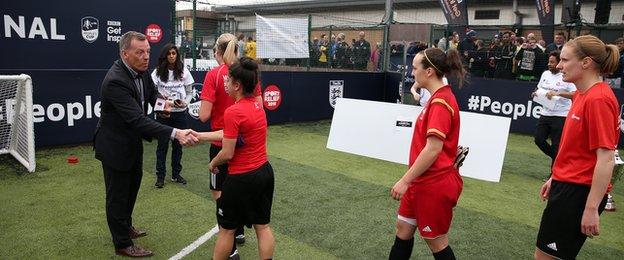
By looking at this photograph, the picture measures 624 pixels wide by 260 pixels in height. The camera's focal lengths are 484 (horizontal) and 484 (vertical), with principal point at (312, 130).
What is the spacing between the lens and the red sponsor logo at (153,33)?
10.1 metres

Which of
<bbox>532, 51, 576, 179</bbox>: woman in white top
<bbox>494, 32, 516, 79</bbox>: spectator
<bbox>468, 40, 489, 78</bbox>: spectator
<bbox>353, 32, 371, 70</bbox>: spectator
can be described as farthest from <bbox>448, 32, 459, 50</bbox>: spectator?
<bbox>532, 51, 576, 179</bbox>: woman in white top

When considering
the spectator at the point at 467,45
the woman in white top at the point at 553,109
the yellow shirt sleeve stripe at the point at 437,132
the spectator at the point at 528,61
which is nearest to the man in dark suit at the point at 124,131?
the yellow shirt sleeve stripe at the point at 437,132

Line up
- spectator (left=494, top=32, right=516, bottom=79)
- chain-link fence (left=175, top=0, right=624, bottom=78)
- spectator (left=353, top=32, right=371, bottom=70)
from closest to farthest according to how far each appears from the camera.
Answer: chain-link fence (left=175, top=0, right=624, bottom=78), spectator (left=494, top=32, right=516, bottom=79), spectator (left=353, top=32, right=371, bottom=70)

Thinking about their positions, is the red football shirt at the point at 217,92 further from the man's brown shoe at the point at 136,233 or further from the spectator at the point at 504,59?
the spectator at the point at 504,59

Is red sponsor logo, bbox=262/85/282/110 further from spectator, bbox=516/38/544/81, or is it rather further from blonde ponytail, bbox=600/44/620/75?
blonde ponytail, bbox=600/44/620/75

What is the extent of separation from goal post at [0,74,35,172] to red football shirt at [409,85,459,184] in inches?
226

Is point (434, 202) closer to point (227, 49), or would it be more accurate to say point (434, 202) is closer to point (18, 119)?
point (227, 49)

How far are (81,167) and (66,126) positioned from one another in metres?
1.50

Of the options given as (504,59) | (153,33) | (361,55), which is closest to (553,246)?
(153,33)

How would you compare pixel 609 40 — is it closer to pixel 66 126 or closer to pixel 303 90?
pixel 303 90

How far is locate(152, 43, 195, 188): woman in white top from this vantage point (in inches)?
242

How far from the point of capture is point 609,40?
1230cm

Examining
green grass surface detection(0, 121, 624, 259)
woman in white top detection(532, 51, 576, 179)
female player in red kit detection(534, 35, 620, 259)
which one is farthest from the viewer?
woman in white top detection(532, 51, 576, 179)

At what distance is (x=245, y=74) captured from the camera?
3062 millimetres
